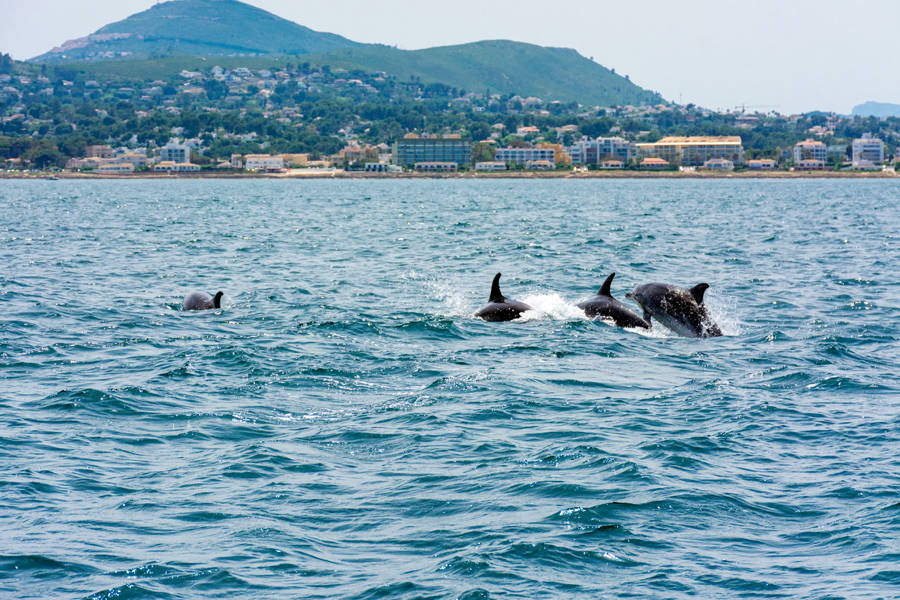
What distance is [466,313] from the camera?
30.6 m

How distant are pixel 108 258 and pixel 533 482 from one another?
4088cm

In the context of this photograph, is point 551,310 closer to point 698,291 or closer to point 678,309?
point 678,309

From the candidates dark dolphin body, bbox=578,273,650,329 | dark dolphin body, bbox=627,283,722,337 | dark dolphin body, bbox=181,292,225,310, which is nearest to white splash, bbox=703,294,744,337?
dark dolphin body, bbox=627,283,722,337

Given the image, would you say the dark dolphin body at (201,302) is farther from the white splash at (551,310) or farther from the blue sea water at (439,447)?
the white splash at (551,310)

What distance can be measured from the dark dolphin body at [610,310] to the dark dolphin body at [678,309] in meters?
0.35

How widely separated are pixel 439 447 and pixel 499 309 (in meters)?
12.7

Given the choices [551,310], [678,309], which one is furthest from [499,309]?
[678,309]

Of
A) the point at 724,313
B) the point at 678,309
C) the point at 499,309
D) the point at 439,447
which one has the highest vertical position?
the point at 678,309

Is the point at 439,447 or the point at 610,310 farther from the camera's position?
the point at 610,310

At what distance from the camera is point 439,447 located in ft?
55.5

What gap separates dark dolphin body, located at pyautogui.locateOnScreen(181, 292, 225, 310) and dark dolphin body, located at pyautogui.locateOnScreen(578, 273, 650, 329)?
11.3m

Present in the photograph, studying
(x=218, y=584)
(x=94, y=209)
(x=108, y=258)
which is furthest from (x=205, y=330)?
(x=94, y=209)

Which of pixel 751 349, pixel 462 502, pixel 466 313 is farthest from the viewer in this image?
pixel 466 313

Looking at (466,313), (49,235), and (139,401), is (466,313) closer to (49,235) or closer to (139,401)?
(139,401)
